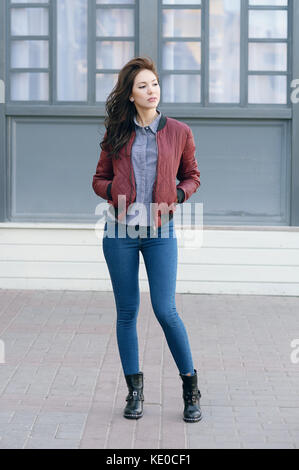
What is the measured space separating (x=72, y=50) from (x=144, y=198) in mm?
4479

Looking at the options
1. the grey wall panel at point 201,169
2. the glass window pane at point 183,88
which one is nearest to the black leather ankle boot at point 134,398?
the grey wall panel at point 201,169

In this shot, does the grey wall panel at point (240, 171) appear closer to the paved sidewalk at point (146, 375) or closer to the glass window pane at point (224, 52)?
the glass window pane at point (224, 52)

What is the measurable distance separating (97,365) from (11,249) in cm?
288

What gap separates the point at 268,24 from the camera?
340 inches

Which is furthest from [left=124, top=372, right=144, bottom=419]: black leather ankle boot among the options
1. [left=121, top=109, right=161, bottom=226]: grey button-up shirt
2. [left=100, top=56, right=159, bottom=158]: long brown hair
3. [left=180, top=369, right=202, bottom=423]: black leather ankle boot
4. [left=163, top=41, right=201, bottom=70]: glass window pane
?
[left=163, top=41, right=201, bottom=70]: glass window pane

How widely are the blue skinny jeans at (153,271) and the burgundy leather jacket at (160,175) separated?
98 millimetres

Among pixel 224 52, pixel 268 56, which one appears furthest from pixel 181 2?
pixel 268 56

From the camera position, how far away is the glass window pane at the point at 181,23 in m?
8.67

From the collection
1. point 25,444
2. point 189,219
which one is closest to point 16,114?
point 189,219

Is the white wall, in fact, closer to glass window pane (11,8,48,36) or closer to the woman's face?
glass window pane (11,8,48,36)

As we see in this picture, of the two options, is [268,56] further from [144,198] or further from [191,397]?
[191,397]

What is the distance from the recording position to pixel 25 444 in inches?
173

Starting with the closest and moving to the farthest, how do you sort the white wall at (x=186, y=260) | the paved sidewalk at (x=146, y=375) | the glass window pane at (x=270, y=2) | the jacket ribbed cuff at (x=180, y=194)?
the paved sidewalk at (x=146, y=375), the jacket ribbed cuff at (x=180, y=194), the white wall at (x=186, y=260), the glass window pane at (x=270, y=2)
